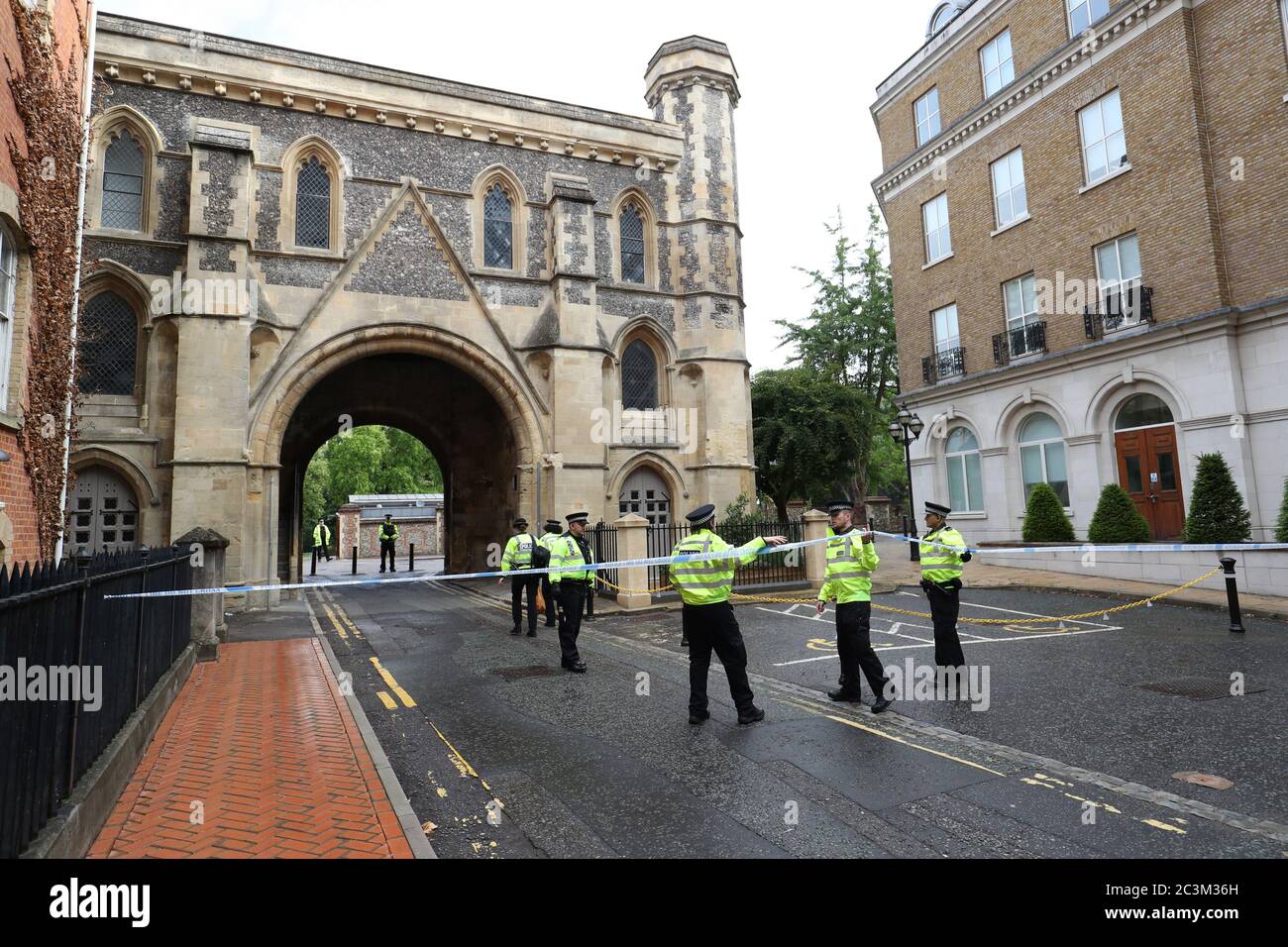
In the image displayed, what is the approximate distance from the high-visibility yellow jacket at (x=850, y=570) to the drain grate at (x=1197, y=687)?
2.83 m

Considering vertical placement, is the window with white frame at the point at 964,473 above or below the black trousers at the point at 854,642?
above

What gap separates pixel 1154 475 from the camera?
1592cm

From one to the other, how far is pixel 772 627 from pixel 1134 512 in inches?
365

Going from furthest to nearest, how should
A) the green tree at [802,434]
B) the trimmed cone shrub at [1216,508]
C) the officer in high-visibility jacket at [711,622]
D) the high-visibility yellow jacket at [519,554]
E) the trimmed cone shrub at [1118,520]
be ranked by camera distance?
the green tree at [802,434] → the trimmed cone shrub at [1118,520] → the trimmed cone shrub at [1216,508] → the high-visibility yellow jacket at [519,554] → the officer in high-visibility jacket at [711,622]

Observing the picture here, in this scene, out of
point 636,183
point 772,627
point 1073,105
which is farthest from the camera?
point 636,183

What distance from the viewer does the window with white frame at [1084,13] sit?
17312mm

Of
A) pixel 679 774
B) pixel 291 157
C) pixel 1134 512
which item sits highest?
pixel 291 157

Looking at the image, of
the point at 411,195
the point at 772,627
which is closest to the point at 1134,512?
the point at 772,627

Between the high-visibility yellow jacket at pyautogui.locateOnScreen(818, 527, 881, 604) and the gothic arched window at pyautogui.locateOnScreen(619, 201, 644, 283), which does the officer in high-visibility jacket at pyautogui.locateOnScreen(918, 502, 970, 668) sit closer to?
the high-visibility yellow jacket at pyautogui.locateOnScreen(818, 527, 881, 604)

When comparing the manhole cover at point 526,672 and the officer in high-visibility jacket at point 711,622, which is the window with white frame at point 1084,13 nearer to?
the officer in high-visibility jacket at point 711,622

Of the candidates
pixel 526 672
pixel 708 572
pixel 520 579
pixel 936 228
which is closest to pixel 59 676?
pixel 708 572

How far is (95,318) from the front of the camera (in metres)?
15.8

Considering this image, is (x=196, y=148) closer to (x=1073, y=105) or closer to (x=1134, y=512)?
(x=1073, y=105)

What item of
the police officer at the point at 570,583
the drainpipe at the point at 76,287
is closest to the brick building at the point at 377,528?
the drainpipe at the point at 76,287
